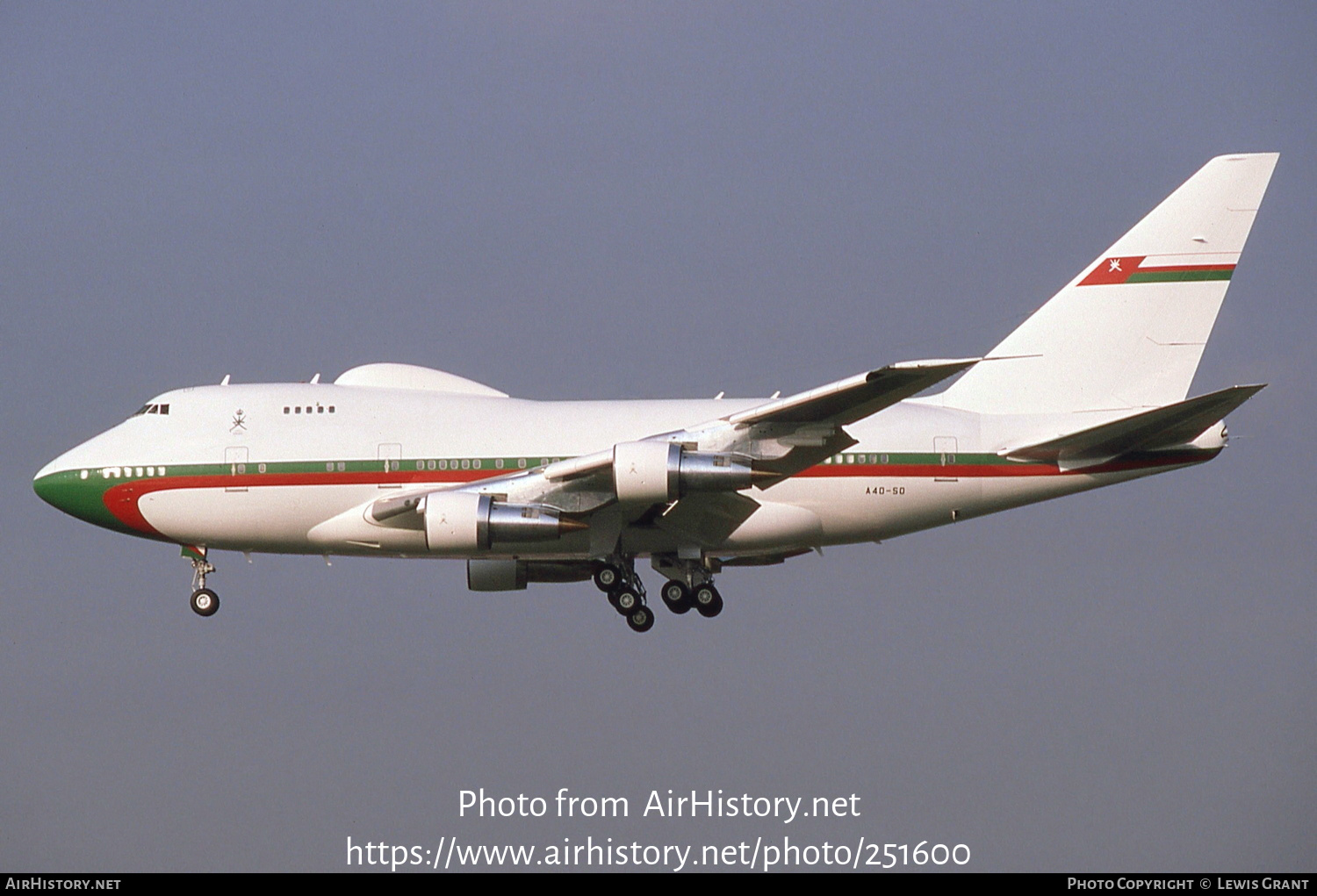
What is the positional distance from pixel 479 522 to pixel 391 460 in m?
4.55

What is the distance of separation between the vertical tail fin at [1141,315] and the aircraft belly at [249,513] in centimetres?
1278

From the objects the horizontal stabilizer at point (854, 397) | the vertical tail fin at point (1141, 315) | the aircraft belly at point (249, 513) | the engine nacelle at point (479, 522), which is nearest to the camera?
the horizontal stabilizer at point (854, 397)

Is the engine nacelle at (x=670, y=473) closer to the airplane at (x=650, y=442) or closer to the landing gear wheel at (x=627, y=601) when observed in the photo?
the airplane at (x=650, y=442)

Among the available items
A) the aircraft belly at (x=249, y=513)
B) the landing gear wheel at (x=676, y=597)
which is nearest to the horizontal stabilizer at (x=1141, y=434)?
the landing gear wheel at (x=676, y=597)

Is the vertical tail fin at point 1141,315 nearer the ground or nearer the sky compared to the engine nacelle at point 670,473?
nearer the sky

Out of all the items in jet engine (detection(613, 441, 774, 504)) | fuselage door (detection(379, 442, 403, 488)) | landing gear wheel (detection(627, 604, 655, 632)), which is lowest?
landing gear wheel (detection(627, 604, 655, 632))

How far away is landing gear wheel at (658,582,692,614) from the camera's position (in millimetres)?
35250

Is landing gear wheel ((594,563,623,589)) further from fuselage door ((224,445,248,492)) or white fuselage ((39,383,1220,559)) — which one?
fuselage door ((224,445,248,492))

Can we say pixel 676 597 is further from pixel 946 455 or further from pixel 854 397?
pixel 854 397

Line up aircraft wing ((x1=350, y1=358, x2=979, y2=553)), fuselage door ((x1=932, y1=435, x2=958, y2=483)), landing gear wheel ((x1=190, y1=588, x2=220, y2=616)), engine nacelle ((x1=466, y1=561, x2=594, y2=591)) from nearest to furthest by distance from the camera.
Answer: aircraft wing ((x1=350, y1=358, x2=979, y2=553)) → fuselage door ((x1=932, y1=435, x2=958, y2=483)) → engine nacelle ((x1=466, y1=561, x2=594, y2=591)) → landing gear wheel ((x1=190, y1=588, x2=220, y2=616))

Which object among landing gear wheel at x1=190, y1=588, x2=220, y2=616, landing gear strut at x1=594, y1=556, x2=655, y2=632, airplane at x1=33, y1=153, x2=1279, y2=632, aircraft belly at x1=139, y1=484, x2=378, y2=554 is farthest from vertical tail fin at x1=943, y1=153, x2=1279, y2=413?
landing gear wheel at x1=190, y1=588, x2=220, y2=616

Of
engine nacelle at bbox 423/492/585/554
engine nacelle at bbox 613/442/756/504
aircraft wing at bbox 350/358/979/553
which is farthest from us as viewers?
engine nacelle at bbox 423/492/585/554

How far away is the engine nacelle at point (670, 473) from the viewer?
30.1 m

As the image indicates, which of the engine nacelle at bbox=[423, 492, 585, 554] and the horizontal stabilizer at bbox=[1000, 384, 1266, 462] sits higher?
the horizontal stabilizer at bbox=[1000, 384, 1266, 462]
